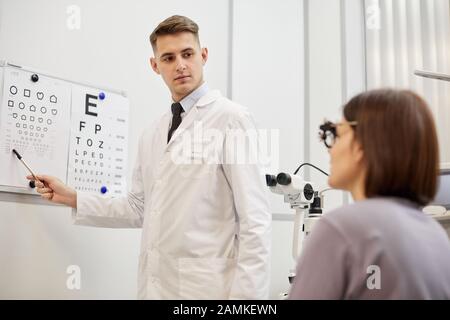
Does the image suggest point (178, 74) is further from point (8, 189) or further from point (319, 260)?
point (319, 260)

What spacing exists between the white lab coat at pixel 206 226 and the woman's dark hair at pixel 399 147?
660 mm

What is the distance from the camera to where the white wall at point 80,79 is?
1.89 metres

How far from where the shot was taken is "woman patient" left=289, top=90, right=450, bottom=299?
0.79 m

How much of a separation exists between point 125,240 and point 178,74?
0.81 meters

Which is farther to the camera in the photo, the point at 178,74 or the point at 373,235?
the point at 178,74

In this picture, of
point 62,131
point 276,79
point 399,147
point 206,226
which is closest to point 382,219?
point 399,147

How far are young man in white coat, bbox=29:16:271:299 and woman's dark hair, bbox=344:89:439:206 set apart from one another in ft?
2.20

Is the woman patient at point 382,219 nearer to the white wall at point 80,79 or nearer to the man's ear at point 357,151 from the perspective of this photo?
the man's ear at point 357,151

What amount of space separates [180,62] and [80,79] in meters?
0.57

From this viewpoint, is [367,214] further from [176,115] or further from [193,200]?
[176,115]

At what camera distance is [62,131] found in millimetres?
2021

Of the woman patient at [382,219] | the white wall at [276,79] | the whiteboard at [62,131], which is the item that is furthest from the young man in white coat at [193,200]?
the white wall at [276,79]

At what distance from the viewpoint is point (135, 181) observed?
1857 mm
